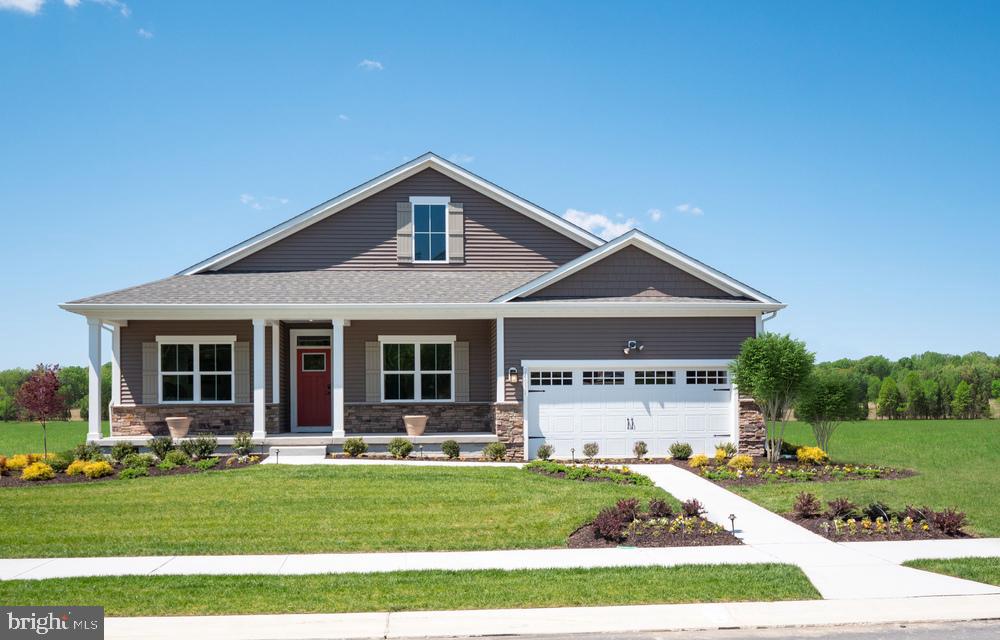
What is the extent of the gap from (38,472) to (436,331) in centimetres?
927

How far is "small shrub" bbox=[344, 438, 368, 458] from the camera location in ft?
59.3

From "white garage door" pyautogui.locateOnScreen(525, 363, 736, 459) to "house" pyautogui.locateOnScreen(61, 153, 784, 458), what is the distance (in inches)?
1.4

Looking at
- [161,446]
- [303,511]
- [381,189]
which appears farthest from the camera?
[381,189]

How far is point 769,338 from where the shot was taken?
57.1 feet

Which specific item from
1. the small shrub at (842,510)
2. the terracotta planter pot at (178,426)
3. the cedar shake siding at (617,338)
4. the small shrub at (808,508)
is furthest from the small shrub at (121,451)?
the small shrub at (842,510)

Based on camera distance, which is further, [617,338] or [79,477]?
[617,338]

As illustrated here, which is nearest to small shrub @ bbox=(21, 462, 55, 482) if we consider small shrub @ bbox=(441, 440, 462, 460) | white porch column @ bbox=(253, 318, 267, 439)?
white porch column @ bbox=(253, 318, 267, 439)

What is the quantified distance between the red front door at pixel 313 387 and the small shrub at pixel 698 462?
370 inches

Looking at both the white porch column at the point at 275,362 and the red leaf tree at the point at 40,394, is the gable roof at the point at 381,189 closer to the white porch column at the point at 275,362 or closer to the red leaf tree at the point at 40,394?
the white porch column at the point at 275,362

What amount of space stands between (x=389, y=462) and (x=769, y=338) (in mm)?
8498

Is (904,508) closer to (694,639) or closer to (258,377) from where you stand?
(694,639)

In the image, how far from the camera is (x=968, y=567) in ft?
28.5

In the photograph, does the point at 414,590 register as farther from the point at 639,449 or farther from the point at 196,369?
the point at 196,369

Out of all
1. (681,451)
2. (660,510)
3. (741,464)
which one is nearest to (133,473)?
(660,510)
